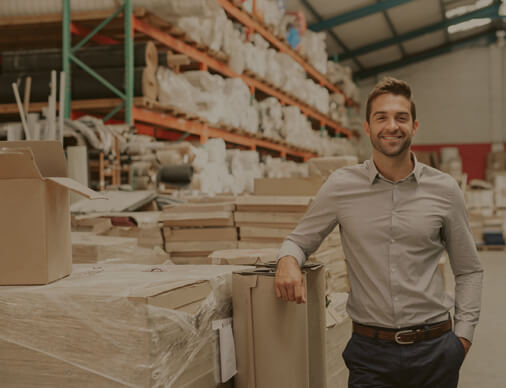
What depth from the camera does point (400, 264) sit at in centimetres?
208

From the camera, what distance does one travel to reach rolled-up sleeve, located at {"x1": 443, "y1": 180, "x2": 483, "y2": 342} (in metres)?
2.13

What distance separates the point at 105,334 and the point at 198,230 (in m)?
2.77

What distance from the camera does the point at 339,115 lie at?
15.4m

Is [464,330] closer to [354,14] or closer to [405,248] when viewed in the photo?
[405,248]

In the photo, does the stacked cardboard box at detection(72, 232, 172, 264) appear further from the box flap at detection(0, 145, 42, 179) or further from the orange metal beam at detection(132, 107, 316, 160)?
the orange metal beam at detection(132, 107, 316, 160)

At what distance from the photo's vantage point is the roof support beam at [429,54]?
63.1ft

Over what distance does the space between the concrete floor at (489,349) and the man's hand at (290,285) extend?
253 cm

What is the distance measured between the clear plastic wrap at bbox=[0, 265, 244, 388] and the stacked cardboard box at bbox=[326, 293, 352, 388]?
101cm

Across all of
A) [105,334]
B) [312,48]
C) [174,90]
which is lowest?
[105,334]

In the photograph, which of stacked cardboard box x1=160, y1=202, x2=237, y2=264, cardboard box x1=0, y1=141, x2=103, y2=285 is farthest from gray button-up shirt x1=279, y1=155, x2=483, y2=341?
stacked cardboard box x1=160, y1=202, x2=237, y2=264

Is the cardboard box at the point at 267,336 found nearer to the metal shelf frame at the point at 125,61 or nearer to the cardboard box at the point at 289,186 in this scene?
the cardboard box at the point at 289,186

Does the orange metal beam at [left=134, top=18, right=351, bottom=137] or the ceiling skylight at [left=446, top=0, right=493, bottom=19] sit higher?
the ceiling skylight at [left=446, top=0, right=493, bottom=19]

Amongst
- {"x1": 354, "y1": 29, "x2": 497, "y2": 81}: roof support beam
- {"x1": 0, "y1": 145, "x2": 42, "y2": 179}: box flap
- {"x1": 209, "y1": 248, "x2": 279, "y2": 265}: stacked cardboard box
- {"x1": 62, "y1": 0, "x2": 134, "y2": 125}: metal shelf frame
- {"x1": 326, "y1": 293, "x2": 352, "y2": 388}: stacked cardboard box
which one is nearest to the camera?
{"x1": 0, "y1": 145, "x2": 42, "y2": 179}: box flap

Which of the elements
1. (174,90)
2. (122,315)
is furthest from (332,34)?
(122,315)
